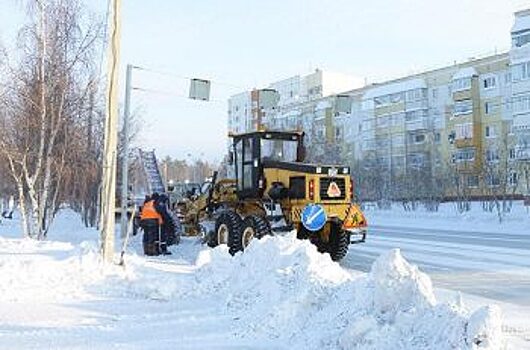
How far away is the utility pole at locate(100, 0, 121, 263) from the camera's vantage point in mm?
13039

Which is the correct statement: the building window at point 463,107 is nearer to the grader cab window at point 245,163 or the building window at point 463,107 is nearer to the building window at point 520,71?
the building window at point 520,71

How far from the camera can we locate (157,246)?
57.6 ft

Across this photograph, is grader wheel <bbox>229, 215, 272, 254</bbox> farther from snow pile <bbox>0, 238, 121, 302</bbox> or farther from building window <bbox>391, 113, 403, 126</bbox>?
building window <bbox>391, 113, 403, 126</bbox>

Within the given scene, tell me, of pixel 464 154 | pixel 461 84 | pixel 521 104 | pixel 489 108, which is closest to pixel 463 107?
pixel 461 84

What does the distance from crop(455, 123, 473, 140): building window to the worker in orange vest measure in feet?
156

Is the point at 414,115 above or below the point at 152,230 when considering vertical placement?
above

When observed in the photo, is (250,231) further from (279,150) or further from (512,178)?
(512,178)

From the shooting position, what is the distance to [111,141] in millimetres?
13312

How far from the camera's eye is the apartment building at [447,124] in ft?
151

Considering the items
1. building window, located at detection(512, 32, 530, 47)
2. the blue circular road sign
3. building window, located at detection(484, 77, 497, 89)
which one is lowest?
the blue circular road sign

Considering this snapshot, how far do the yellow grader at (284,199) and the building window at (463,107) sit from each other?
46971 millimetres

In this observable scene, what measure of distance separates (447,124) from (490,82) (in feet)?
21.8

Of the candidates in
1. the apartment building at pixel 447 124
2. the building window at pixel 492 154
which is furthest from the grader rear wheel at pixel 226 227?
the building window at pixel 492 154

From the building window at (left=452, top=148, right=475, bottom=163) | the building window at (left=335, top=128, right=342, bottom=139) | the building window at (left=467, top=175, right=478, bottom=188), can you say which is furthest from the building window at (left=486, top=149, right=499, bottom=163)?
the building window at (left=335, top=128, right=342, bottom=139)
